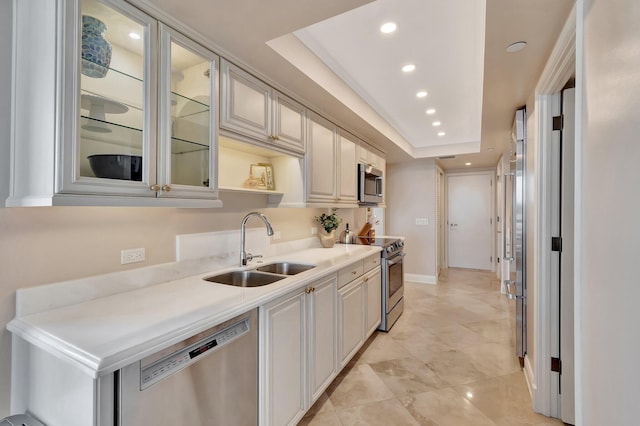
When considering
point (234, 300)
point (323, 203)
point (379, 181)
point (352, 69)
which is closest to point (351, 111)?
point (352, 69)

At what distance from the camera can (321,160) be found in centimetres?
267

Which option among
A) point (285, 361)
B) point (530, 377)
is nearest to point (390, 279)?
point (530, 377)

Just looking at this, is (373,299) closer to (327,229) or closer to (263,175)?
(327,229)

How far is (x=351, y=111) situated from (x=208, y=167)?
160 centimetres

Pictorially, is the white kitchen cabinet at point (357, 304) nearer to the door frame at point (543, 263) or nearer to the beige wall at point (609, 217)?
the door frame at point (543, 263)

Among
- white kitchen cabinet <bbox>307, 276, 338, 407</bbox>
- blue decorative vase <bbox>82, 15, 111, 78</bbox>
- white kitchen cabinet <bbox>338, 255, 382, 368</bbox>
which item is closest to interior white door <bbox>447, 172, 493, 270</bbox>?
white kitchen cabinet <bbox>338, 255, 382, 368</bbox>

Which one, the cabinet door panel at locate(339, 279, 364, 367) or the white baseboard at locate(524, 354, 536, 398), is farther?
the cabinet door panel at locate(339, 279, 364, 367)

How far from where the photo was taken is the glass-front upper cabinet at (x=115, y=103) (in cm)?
111

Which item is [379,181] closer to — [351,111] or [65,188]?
[351,111]

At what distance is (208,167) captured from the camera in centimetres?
161

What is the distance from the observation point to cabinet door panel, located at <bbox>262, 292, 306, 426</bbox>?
1516 millimetres

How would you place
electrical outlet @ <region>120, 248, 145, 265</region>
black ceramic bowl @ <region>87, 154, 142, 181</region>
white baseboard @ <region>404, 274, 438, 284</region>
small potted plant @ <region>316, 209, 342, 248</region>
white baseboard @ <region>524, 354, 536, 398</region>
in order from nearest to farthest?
black ceramic bowl @ <region>87, 154, 142, 181</region> < electrical outlet @ <region>120, 248, 145, 265</region> < white baseboard @ <region>524, 354, 536, 398</region> < small potted plant @ <region>316, 209, 342, 248</region> < white baseboard @ <region>404, 274, 438, 284</region>

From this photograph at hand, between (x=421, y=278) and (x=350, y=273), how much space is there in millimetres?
3578

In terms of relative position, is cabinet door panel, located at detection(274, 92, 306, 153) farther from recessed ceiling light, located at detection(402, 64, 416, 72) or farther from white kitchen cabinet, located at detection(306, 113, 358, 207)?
recessed ceiling light, located at detection(402, 64, 416, 72)
